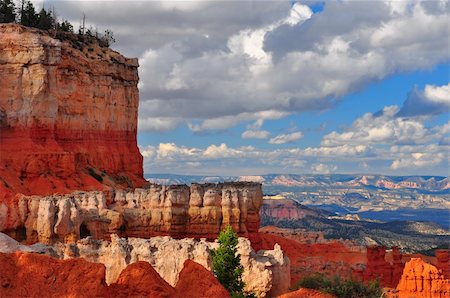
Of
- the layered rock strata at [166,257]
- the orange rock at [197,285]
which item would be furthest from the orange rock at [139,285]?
the layered rock strata at [166,257]

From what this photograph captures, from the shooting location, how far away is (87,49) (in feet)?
221

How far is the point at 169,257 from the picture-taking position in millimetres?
32562

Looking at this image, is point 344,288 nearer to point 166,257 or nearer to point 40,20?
point 166,257

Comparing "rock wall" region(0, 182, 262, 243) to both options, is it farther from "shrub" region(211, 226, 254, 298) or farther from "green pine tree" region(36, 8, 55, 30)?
"green pine tree" region(36, 8, 55, 30)

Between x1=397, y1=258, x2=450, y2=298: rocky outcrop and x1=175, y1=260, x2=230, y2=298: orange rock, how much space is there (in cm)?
2356

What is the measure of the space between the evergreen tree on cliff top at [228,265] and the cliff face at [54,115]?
2265 cm

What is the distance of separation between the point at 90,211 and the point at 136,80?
95.0 ft

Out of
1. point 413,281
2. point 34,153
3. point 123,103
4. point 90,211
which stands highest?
point 123,103

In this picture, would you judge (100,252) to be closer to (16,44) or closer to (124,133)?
(16,44)

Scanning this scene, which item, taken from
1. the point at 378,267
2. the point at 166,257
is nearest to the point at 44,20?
the point at 378,267

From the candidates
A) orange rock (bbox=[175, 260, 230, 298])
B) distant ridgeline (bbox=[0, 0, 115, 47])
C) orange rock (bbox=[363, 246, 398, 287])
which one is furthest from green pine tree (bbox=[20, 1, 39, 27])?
orange rock (bbox=[175, 260, 230, 298])

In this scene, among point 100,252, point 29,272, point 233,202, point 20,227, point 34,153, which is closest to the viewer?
point 29,272

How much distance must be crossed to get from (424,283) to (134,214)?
18.3 m

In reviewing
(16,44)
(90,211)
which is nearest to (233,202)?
(90,211)
